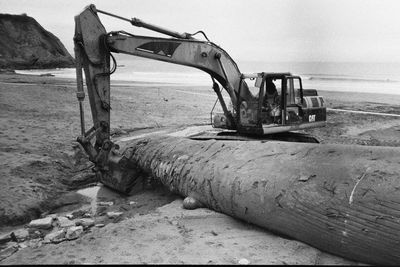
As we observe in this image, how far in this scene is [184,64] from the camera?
7.51 metres

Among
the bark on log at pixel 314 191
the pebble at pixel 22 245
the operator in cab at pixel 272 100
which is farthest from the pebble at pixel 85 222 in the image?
the operator in cab at pixel 272 100

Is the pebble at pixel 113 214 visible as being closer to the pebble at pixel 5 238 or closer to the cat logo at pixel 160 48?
the pebble at pixel 5 238

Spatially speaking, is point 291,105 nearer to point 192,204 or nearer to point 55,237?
point 192,204

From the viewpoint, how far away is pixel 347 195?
3783mm

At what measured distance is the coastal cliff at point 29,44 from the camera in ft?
182

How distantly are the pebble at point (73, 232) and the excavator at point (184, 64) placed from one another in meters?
1.80

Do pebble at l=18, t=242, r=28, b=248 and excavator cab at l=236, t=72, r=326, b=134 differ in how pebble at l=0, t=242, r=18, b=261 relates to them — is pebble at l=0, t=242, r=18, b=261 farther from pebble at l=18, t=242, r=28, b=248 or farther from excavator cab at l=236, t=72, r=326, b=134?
excavator cab at l=236, t=72, r=326, b=134

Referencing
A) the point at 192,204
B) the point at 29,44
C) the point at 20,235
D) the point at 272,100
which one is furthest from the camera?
the point at 29,44

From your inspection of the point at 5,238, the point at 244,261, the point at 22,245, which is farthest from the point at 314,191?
the point at 5,238

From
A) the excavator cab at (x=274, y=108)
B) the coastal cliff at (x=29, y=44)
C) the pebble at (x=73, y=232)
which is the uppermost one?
the coastal cliff at (x=29, y=44)

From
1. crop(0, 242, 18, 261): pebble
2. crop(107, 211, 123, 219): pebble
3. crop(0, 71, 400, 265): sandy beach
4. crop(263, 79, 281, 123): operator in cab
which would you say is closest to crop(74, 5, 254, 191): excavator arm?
crop(0, 71, 400, 265): sandy beach

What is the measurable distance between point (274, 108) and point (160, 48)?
2.64 metres

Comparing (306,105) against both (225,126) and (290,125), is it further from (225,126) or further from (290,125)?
(225,126)

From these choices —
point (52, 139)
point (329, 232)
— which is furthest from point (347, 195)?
point (52, 139)
